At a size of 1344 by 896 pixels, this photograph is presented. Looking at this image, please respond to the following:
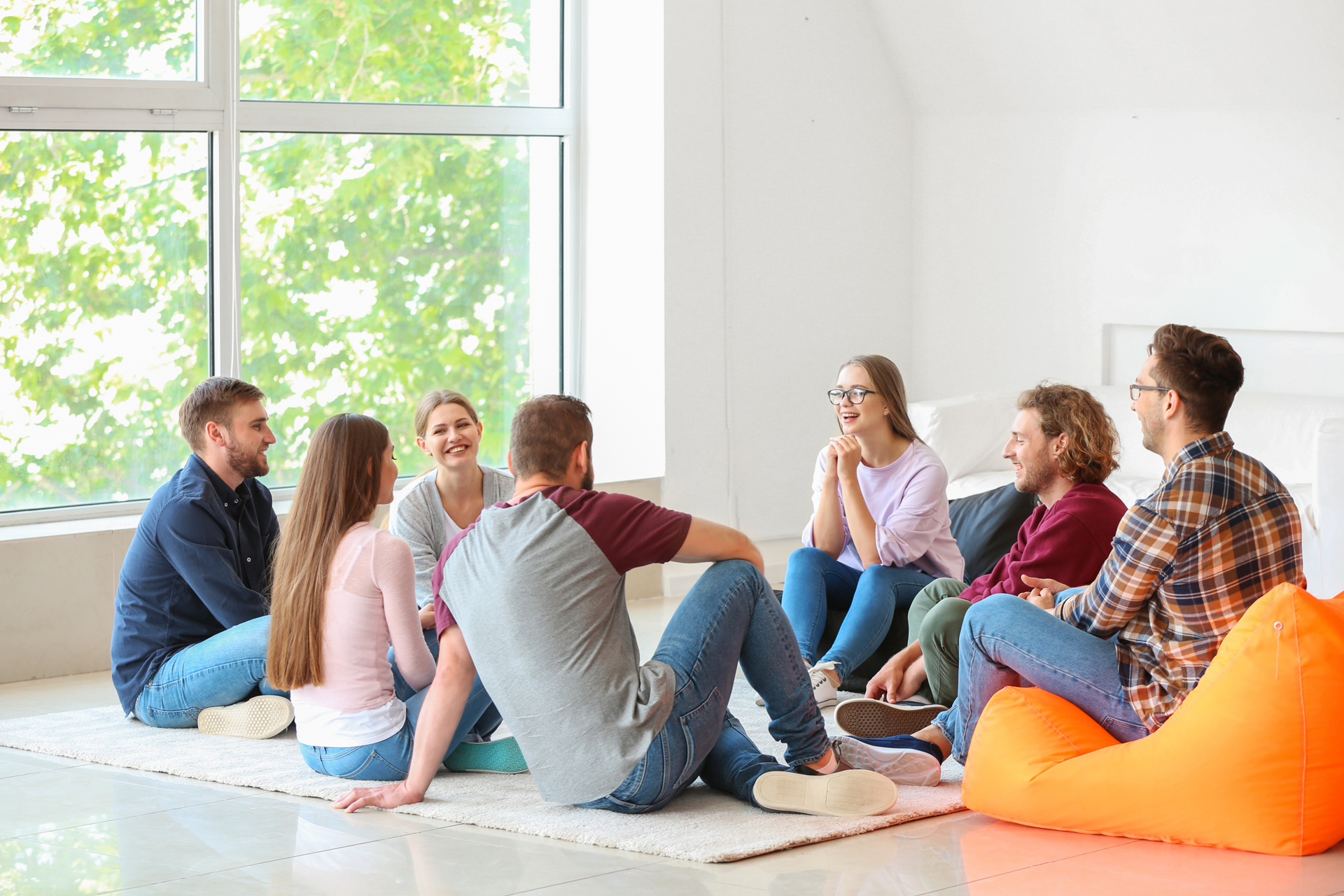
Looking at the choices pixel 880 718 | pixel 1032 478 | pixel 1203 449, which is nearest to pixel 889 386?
pixel 1032 478

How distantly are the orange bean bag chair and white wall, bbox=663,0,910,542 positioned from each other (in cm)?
320

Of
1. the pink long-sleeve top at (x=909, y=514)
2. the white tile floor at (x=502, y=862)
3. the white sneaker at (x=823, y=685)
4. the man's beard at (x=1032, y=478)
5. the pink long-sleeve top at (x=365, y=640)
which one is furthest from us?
the pink long-sleeve top at (x=909, y=514)

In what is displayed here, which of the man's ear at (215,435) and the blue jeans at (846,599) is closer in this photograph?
the man's ear at (215,435)

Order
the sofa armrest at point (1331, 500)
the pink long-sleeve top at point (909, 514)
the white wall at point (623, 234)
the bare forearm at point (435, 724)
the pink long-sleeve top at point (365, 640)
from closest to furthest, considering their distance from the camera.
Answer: the bare forearm at point (435, 724)
the pink long-sleeve top at point (365, 640)
the pink long-sleeve top at point (909, 514)
the sofa armrest at point (1331, 500)
the white wall at point (623, 234)

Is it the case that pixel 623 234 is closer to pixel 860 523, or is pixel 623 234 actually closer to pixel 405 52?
pixel 405 52

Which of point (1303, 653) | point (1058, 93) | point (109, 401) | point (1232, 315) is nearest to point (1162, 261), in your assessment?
point (1232, 315)

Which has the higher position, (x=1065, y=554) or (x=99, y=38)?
(x=99, y=38)

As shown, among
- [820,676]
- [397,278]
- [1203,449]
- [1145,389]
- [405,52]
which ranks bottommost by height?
[820,676]

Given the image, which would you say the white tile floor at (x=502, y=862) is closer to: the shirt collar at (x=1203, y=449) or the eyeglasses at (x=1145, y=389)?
the shirt collar at (x=1203, y=449)

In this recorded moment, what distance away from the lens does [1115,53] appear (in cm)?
568

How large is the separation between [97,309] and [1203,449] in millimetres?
3638

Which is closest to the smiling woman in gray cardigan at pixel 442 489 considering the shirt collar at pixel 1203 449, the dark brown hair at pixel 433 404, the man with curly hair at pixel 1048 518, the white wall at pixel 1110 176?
the dark brown hair at pixel 433 404

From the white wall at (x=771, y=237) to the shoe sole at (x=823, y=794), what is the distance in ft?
9.79

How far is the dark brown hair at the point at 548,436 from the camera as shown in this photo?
2.84 m
